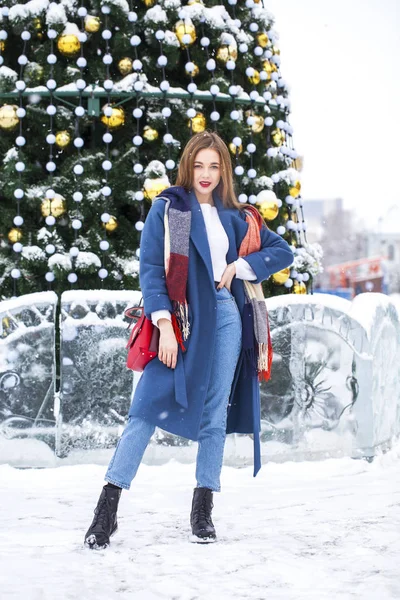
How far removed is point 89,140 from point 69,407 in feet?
6.79

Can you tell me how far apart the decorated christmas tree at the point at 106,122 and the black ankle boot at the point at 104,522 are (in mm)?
2253

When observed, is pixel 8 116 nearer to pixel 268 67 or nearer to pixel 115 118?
pixel 115 118

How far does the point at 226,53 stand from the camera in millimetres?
5875

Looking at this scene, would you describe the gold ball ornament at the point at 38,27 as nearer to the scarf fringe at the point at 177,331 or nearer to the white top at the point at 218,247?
the white top at the point at 218,247

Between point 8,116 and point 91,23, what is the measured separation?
2.79 ft

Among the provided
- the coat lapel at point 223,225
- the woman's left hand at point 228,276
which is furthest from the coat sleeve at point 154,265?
the woman's left hand at point 228,276

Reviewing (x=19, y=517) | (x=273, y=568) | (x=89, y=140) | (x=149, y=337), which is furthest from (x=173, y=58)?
(x=273, y=568)

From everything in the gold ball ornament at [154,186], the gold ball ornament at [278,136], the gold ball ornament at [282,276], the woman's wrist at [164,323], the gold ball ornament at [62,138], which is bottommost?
the woman's wrist at [164,323]

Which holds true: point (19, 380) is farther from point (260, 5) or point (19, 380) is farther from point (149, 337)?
point (260, 5)

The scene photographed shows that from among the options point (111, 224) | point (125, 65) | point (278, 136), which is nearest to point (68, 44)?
point (125, 65)

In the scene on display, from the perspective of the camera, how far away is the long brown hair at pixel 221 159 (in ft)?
12.3

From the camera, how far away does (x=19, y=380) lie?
196 inches

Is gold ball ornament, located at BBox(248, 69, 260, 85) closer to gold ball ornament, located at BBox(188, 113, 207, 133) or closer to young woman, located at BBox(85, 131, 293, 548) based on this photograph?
gold ball ornament, located at BBox(188, 113, 207, 133)

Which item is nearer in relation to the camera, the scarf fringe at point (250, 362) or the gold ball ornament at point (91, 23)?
the scarf fringe at point (250, 362)
